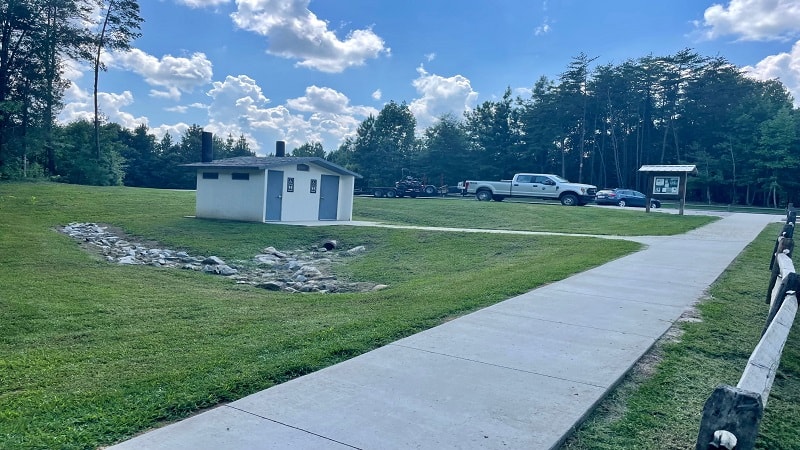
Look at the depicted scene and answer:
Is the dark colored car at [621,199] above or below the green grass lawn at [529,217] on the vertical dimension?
above

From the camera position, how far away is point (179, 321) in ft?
20.1

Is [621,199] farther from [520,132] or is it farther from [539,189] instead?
[520,132]

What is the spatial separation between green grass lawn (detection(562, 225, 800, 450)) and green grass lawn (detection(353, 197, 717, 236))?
11.7 meters

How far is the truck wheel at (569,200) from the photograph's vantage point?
2970 centimetres

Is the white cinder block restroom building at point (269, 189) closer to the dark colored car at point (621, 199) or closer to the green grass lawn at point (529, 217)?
the green grass lawn at point (529, 217)

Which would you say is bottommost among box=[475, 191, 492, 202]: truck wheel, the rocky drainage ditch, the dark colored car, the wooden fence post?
the rocky drainage ditch

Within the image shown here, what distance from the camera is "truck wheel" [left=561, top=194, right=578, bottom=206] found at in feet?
97.5

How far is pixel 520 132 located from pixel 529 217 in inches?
1284

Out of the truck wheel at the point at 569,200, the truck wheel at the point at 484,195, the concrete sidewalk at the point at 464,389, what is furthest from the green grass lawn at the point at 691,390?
the truck wheel at the point at 484,195

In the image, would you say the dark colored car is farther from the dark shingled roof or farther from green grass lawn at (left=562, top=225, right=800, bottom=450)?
green grass lawn at (left=562, top=225, right=800, bottom=450)

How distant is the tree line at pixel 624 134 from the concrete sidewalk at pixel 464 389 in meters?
45.4

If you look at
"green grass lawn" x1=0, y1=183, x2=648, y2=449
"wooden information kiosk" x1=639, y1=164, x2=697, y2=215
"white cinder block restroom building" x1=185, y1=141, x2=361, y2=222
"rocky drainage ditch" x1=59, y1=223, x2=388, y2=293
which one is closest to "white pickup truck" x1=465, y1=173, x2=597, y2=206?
"wooden information kiosk" x1=639, y1=164, x2=697, y2=215

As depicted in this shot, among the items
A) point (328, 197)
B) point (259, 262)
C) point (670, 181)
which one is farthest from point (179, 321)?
point (670, 181)

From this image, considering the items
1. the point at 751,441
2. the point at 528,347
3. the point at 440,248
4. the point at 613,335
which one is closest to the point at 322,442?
the point at 751,441
